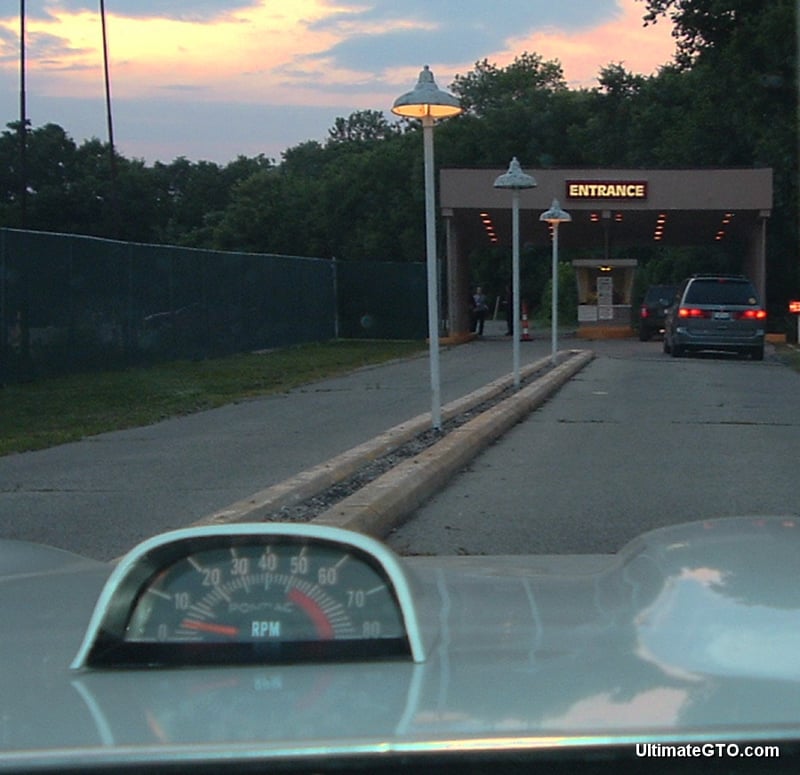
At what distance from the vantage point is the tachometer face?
6.73ft

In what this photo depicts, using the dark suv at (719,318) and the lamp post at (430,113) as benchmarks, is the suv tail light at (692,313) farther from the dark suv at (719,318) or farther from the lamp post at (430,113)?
the lamp post at (430,113)

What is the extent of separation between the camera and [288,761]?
1.65 metres

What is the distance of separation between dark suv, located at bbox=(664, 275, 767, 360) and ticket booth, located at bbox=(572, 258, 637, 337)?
36.5 feet

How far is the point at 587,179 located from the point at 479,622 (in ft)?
107

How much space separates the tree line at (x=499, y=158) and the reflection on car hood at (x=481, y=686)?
32457 mm

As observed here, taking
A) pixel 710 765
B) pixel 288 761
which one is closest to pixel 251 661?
pixel 288 761

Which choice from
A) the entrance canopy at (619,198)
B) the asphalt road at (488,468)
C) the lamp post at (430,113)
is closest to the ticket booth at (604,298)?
the entrance canopy at (619,198)

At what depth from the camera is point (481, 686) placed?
73.8 inches

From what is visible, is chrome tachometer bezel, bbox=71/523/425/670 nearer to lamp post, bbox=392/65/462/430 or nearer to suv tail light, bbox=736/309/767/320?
lamp post, bbox=392/65/462/430

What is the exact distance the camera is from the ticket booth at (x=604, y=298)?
38094 mm

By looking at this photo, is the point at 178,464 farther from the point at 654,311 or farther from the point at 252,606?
the point at 654,311

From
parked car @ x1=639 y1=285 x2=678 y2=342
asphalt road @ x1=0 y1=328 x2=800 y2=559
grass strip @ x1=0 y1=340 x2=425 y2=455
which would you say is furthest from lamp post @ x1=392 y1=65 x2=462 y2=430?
parked car @ x1=639 y1=285 x2=678 y2=342

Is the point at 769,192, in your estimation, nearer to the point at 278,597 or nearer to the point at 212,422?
the point at 212,422

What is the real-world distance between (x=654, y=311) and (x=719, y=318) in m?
9.21
